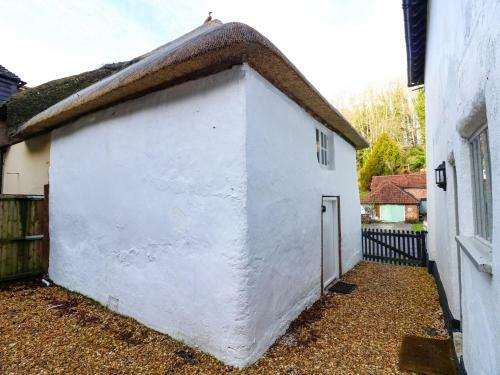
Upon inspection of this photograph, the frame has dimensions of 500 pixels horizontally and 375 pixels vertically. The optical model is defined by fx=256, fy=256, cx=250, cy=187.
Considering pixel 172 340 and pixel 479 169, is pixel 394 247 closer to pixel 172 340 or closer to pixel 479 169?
pixel 479 169

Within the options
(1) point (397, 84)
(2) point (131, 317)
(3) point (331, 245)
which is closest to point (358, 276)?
(3) point (331, 245)

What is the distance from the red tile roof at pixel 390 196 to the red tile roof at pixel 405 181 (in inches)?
98.2

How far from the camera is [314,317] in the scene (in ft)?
14.0

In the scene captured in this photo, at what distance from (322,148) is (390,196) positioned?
21811 mm

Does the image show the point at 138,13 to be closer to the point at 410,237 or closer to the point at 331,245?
the point at 331,245

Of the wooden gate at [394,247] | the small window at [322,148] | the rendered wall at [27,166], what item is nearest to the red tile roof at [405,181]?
the wooden gate at [394,247]

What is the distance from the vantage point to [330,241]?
6.17 metres

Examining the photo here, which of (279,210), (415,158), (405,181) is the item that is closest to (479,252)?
(279,210)

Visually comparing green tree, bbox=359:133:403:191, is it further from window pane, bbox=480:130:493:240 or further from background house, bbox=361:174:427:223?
window pane, bbox=480:130:493:240

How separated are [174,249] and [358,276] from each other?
526 cm

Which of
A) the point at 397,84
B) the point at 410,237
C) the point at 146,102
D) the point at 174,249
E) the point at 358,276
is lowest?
the point at 358,276

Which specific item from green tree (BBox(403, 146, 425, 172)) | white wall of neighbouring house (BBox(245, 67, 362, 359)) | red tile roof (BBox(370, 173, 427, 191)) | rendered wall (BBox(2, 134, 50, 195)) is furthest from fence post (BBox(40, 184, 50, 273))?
green tree (BBox(403, 146, 425, 172))

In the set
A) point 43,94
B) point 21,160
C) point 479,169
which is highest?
point 43,94

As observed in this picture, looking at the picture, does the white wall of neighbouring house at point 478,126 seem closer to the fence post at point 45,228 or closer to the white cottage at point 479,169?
the white cottage at point 479,169
